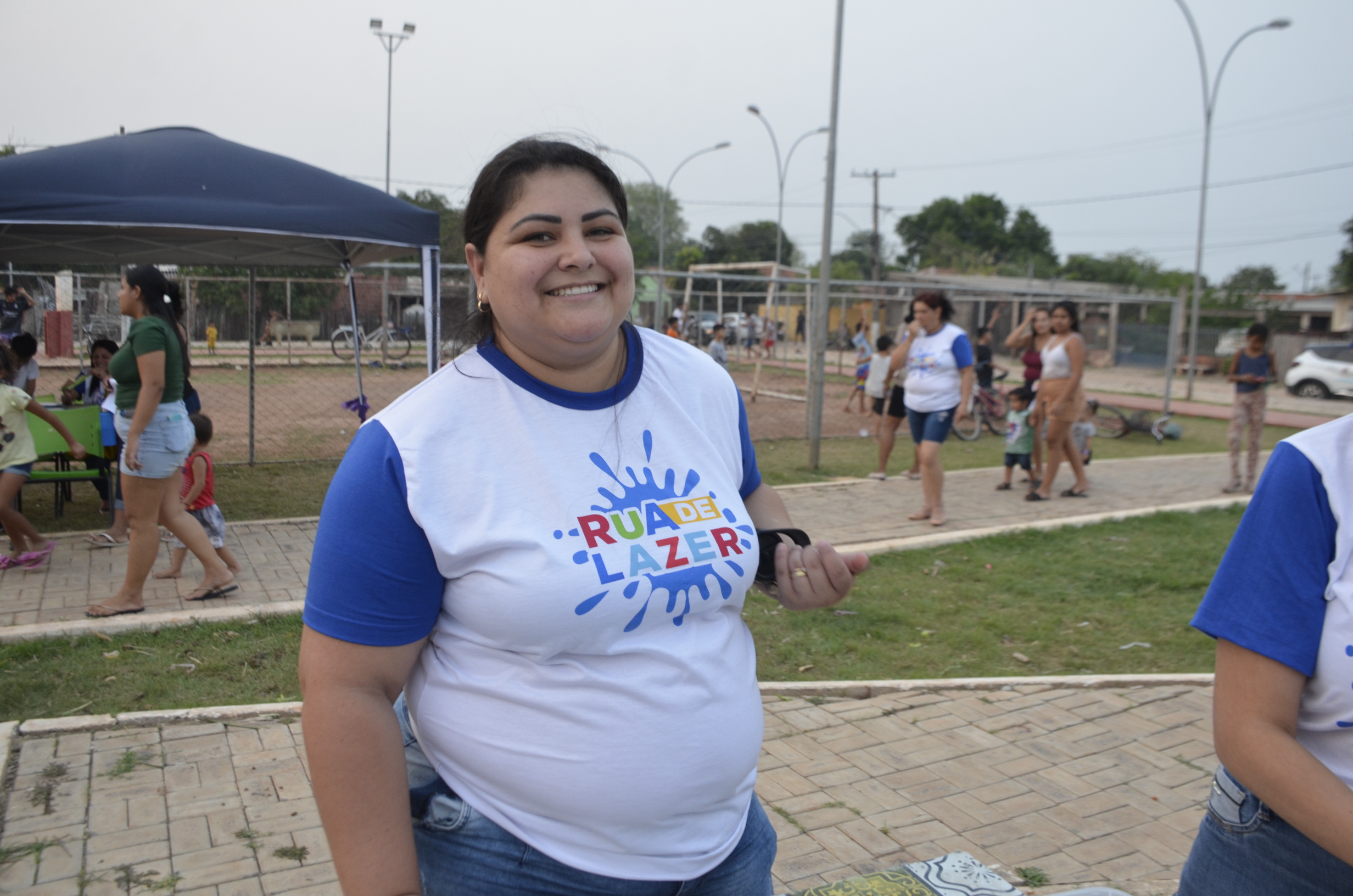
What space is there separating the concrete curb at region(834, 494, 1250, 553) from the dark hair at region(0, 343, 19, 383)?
5481 millimetres

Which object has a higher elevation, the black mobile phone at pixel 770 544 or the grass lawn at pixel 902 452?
the black mobile phone at pixel 770 544

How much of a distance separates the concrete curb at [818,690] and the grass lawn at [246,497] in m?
3.51

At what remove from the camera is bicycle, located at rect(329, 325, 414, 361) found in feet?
36.5

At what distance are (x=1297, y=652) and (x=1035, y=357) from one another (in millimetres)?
10298

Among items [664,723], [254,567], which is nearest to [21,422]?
[254,567]

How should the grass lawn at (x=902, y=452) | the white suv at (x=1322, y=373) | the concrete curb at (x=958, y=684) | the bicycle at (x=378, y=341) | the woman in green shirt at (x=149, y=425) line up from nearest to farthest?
the concrete curb at (x=958, y=684) → the woman in green shirt at (x=149, y=425) → the grass lawn at (x=902, y=452) → the bicycle at (x=378, y=341) → the white suv at (x=1322, y=373)

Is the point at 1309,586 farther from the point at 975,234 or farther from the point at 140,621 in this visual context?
the point at 975,234

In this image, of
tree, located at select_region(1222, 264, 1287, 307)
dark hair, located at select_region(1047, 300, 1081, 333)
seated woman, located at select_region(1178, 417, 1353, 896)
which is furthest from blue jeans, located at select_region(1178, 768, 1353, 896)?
tree, located at select_region(1222, 264, 1287, 307)

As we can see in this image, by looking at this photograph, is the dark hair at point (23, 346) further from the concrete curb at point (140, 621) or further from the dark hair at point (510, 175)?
the dark hair at point (510, 175)

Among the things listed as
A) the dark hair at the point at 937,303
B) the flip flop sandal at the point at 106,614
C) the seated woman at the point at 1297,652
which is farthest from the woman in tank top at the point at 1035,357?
the seated woman at the point at 1297,652

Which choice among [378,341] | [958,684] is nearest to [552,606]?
[958,684]

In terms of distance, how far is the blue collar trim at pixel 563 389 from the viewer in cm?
148

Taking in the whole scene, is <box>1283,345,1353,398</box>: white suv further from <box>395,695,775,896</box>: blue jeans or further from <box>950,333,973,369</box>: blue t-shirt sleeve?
<box>395,695,775,896</box>: blue jeans

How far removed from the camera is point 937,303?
8.26m
